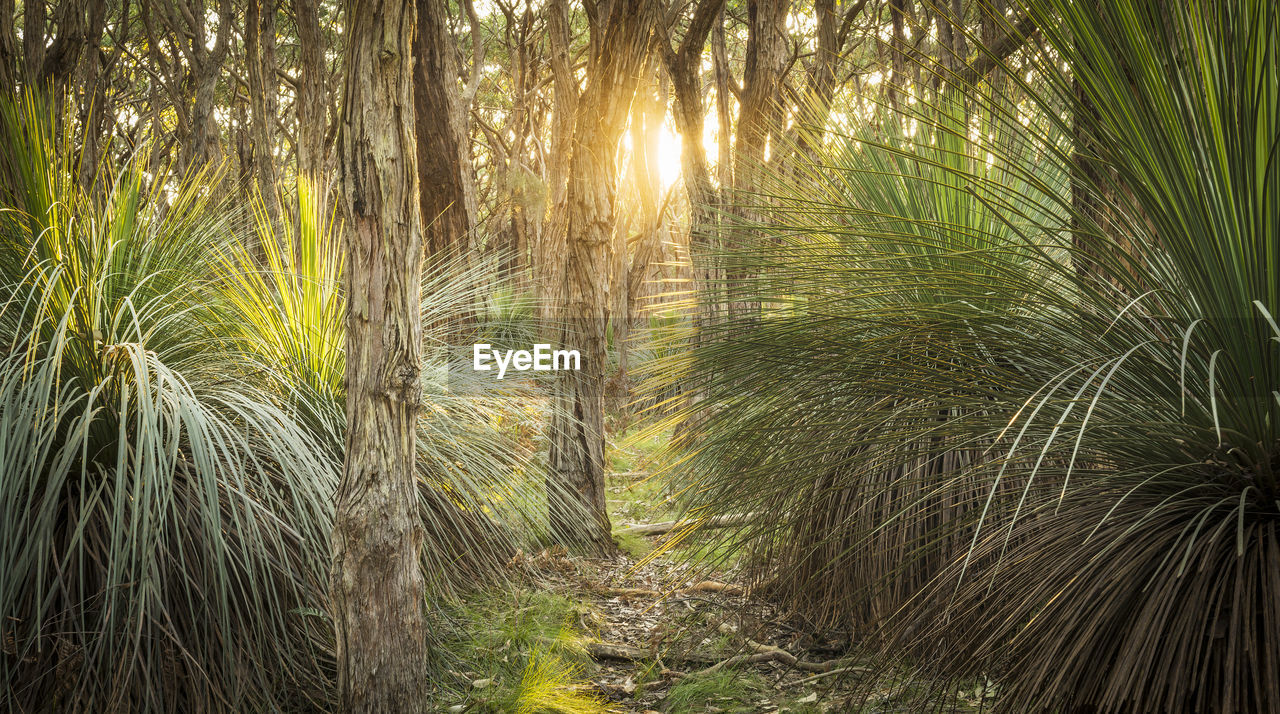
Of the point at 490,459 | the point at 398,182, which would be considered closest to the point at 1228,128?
the point at 398,182

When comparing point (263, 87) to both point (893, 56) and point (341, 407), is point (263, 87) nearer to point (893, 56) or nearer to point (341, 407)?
point (893, 56)

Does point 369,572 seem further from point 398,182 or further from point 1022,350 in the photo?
point 1022,350

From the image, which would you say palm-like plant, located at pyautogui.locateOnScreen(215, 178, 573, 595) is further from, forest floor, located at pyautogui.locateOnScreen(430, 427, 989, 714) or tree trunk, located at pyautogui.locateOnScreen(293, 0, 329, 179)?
tree trunk, located at pyautogui.locateOnScreen(293, 0, 329, 179)

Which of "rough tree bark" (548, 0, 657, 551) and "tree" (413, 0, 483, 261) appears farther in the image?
"tree" (413, 0, 483, 261)

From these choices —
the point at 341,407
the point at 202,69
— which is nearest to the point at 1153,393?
the point at 341,407

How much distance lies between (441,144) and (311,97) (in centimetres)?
408

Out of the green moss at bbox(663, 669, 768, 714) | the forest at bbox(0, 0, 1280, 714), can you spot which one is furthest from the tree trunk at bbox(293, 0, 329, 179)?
the green moss at bbox(663, 669, 768, 714)

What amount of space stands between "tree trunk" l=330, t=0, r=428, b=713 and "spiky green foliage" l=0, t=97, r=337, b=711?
0.22m

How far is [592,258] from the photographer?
14.8 feet

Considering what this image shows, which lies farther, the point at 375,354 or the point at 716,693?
the point at 716,693

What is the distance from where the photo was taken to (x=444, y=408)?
3.47m

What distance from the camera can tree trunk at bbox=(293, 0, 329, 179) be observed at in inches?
314

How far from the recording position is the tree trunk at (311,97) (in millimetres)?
7980

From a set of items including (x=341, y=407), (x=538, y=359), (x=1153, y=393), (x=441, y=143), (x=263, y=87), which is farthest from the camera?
(x=263, y=87)
